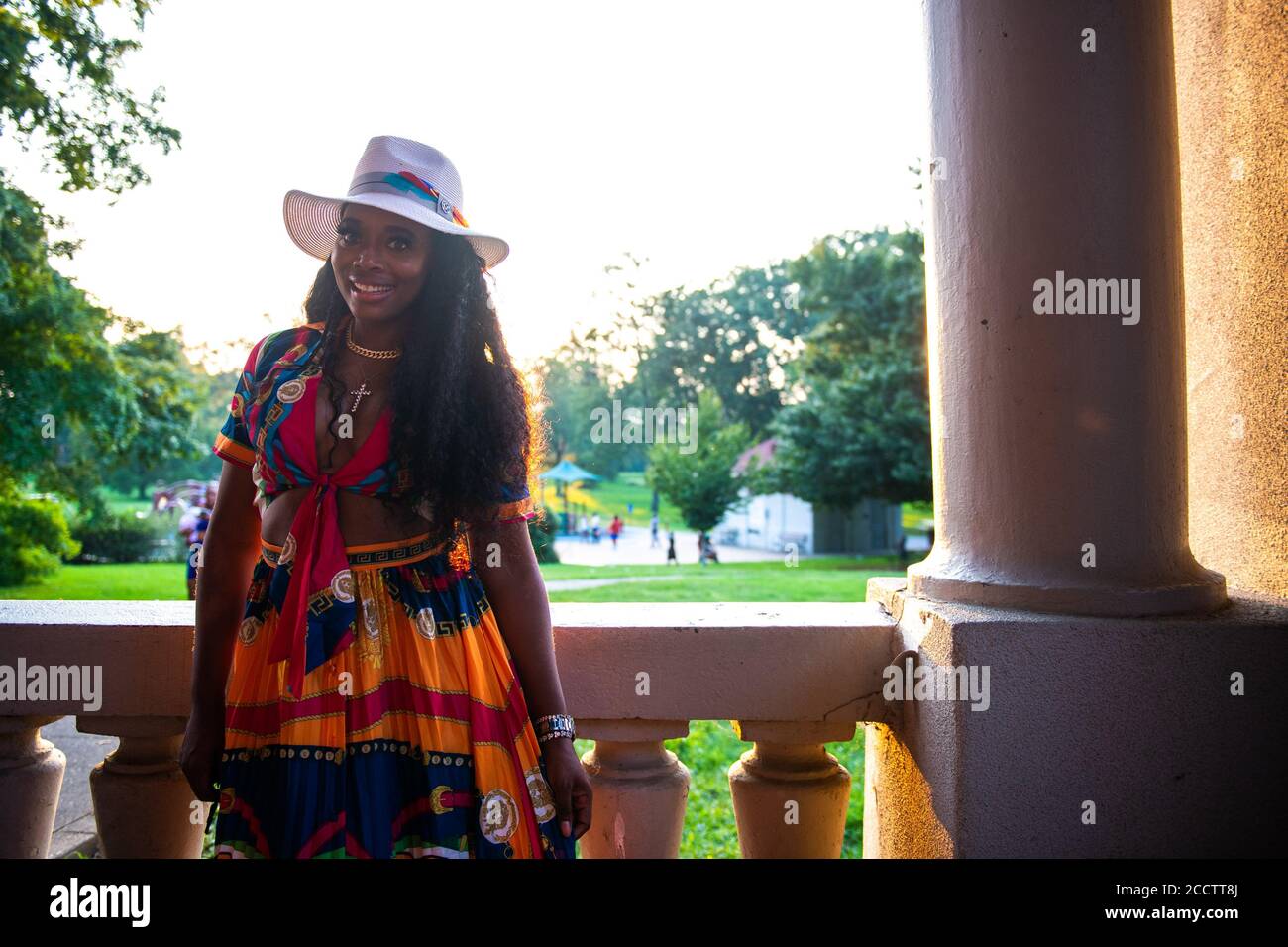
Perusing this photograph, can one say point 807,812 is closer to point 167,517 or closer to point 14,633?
point 14,633

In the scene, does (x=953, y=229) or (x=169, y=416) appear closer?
(x=953, y=229)

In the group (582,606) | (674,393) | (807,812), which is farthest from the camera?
(674,393)

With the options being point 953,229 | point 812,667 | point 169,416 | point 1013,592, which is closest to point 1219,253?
point 953,229

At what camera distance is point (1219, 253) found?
212cm

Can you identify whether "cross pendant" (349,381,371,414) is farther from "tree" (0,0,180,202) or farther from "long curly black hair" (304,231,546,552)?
"tree" (0,0,180,202)

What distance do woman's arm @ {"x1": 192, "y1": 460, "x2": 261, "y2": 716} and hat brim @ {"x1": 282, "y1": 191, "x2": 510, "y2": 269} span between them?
572 mm

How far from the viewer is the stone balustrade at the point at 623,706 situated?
79.5 inches

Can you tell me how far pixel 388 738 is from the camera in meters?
1.59

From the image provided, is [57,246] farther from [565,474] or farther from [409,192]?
[565,474]

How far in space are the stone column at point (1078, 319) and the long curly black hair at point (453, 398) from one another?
3.30 ft

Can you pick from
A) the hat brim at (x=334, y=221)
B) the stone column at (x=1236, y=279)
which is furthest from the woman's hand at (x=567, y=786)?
the stone column at (x=1236, y=279)

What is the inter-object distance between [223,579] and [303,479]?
0.28 metres

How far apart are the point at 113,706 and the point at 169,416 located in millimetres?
13657
